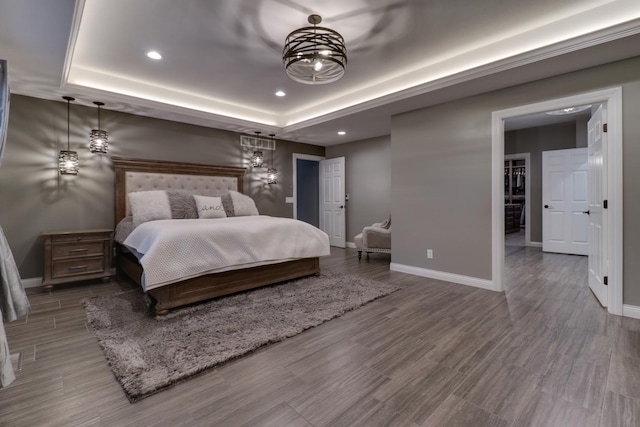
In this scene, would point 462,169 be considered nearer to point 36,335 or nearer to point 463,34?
point 463,34

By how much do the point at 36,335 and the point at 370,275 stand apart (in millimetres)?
3574

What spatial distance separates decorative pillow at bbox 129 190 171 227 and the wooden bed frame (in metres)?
0.42

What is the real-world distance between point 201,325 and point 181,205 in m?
2.34

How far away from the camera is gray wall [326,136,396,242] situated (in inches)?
244

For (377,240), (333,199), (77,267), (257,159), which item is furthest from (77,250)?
(333,199)

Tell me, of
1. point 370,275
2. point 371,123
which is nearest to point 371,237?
point 370,275

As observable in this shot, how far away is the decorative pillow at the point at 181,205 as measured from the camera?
14.0ft

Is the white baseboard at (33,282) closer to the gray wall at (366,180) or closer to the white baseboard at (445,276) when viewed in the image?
the white baseboard at (445,276)

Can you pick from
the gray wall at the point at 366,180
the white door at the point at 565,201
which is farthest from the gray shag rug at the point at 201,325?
the white door at the point at 565,201

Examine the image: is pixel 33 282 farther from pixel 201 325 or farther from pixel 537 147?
pixel 537 147

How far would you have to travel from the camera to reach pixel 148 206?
161 inches

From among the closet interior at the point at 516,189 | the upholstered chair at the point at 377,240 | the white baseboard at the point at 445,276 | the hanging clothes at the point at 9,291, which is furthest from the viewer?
the closet interior at the point at 516,189

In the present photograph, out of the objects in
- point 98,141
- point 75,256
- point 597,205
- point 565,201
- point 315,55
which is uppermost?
point 315,55

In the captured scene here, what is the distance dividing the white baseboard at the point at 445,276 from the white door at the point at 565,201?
3661 millimetres
